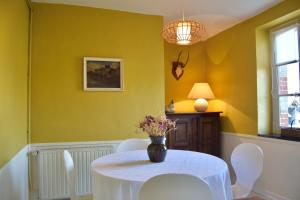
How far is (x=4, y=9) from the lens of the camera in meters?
1.97

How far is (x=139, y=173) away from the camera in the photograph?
1.85m

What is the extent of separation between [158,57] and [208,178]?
2.24 metres

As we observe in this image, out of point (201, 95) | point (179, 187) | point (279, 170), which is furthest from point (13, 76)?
point (279, 170)

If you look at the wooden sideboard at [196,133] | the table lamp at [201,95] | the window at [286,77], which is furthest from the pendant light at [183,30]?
the table lamp at [201,95]

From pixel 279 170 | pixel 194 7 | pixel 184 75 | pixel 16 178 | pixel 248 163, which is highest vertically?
pixel 194 7

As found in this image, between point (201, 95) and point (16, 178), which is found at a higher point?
point (201, 95)

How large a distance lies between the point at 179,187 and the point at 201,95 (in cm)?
303

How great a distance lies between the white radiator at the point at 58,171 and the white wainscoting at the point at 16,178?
0.18 m

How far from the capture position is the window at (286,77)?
10.5 feet

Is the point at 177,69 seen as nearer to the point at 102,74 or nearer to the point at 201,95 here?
the point at 201,95

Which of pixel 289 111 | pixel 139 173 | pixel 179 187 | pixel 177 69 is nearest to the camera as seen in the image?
pixel 179 187

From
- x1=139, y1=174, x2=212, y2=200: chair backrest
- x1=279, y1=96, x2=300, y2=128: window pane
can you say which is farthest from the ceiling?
x1=139, y1=174, x2=212, y2=200: chair backrest

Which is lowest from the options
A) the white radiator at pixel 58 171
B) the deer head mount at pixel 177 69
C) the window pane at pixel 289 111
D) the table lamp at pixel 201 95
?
the white radiator at pixel 58 171

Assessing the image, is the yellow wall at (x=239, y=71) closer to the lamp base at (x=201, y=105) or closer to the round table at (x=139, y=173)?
the lamp base at (x=201, y=105)
